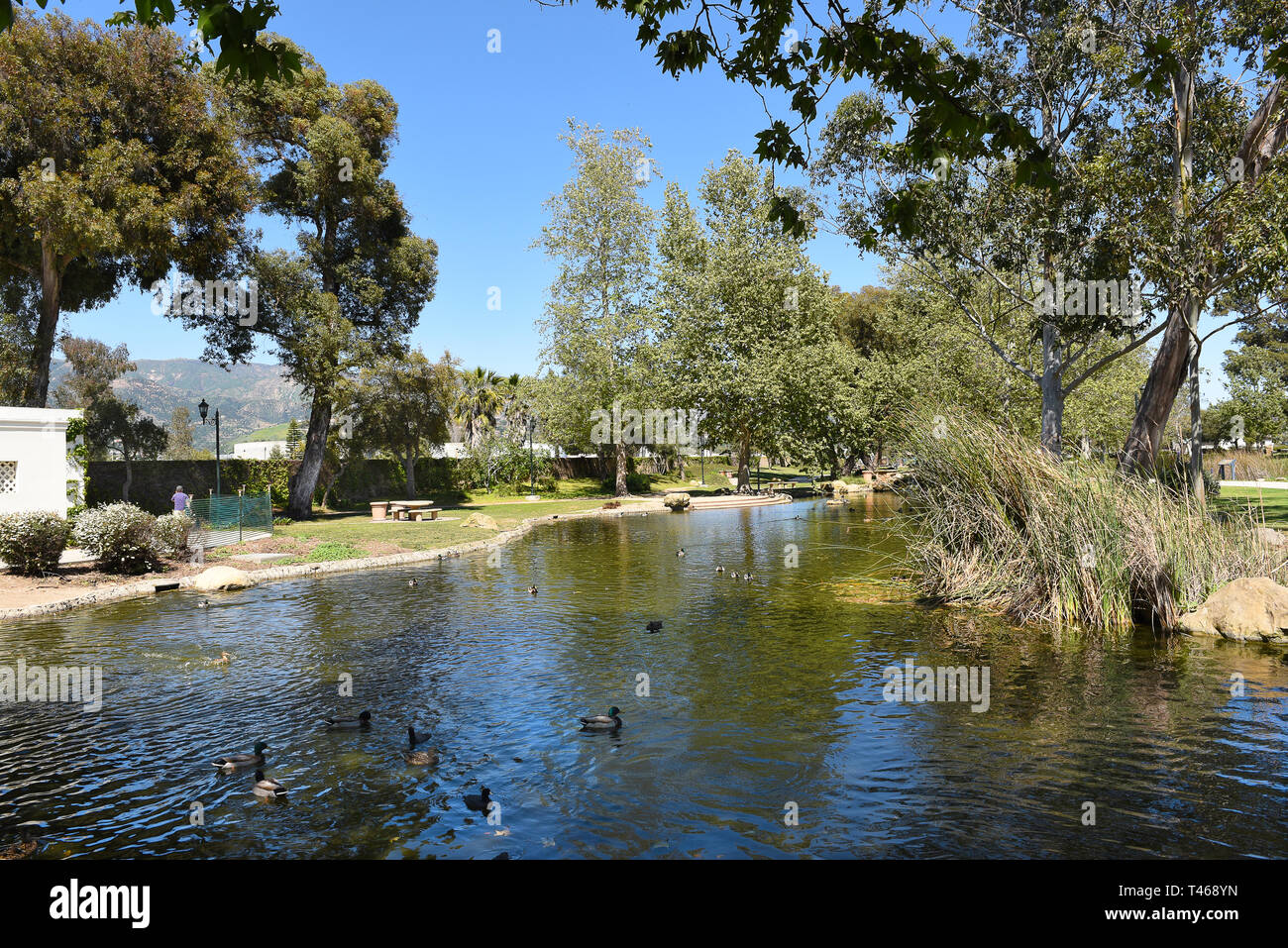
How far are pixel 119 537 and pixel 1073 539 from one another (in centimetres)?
2353

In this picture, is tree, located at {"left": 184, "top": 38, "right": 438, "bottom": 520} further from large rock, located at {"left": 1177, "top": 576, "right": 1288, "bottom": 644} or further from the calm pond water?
large rock, located at {"left": 1177, "top": 576, "right": 1288, "bottom": 644}

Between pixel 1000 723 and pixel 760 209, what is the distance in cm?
4805

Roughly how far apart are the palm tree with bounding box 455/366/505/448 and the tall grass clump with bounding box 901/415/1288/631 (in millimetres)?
57209

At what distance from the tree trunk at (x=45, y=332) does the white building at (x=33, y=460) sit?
7.47m

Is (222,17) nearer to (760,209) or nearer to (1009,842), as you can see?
(1009,842)

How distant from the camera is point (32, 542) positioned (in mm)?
19500

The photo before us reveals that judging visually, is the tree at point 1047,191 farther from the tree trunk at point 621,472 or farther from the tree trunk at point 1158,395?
the tree trunk at point 621,472

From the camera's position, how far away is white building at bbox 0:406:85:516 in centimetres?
2322

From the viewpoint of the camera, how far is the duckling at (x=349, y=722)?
994 cm

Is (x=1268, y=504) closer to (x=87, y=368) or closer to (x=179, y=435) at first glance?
(x=87, y=368)

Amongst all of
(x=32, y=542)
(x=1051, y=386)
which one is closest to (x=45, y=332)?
(x=32, y=542)

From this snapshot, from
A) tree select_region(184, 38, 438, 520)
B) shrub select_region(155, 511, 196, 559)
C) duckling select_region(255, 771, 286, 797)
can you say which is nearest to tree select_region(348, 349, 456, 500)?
tree select_region(184, 38, 438, 520)

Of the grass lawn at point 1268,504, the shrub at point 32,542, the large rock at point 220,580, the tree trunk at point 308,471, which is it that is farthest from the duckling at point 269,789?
the tree trunk at point 308,471
